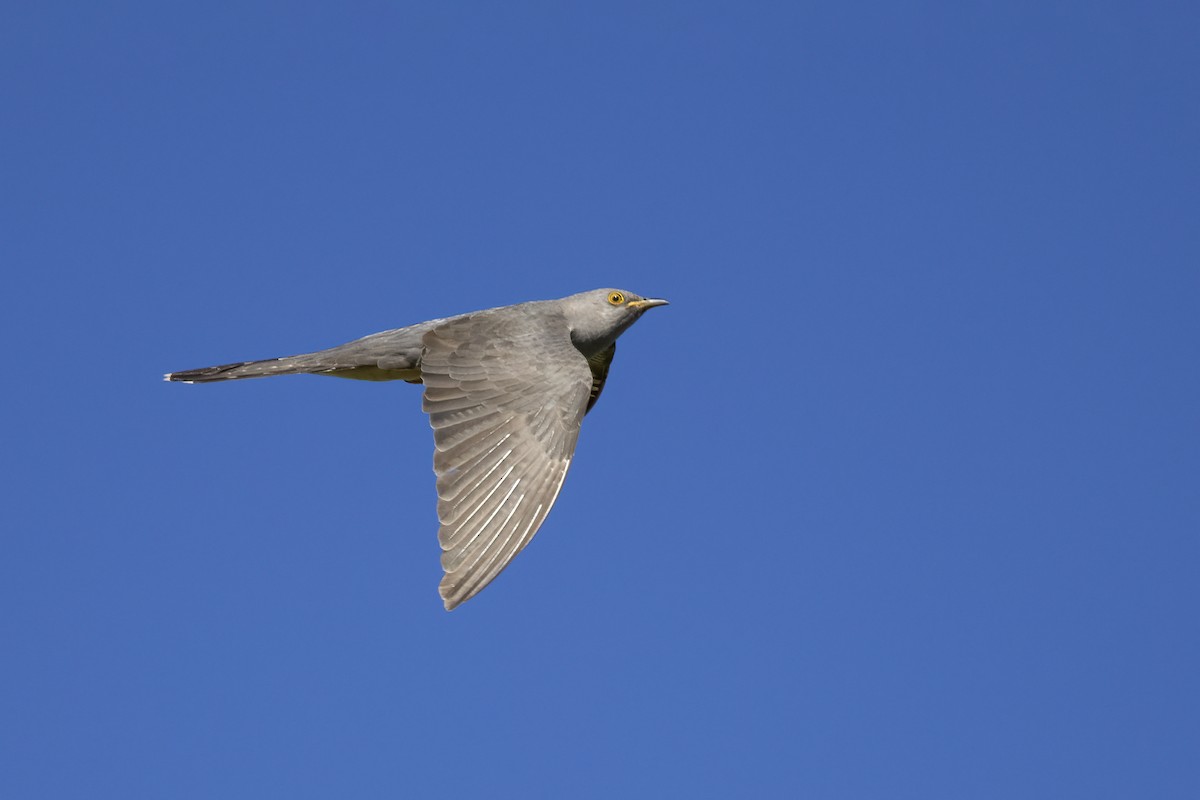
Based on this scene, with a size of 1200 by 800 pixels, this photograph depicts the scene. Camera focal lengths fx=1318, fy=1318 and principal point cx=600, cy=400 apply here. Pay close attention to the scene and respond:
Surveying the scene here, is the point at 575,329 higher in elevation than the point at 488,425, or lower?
higher

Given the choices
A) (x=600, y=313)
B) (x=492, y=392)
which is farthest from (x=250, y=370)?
(x=600, y=313)

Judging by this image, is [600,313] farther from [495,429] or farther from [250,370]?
[250,370]

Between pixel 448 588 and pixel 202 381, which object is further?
pixel 202 381

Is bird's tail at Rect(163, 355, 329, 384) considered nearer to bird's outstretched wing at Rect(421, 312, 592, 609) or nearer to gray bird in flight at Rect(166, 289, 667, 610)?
gray bird in flight at Rect(166, 289, 667, 610)

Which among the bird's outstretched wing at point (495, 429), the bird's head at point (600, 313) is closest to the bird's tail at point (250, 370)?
the bird's outstretched wing at point (495, 429)

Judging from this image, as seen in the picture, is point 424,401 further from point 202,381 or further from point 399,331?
point 202,381

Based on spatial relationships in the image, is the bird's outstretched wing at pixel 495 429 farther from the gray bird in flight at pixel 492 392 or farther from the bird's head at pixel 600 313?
the bird's head at pixel 600 313

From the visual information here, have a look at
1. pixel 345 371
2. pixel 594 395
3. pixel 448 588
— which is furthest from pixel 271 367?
pixel 448 588

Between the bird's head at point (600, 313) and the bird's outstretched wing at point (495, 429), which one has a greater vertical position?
the bird's head at point (600, 313)
